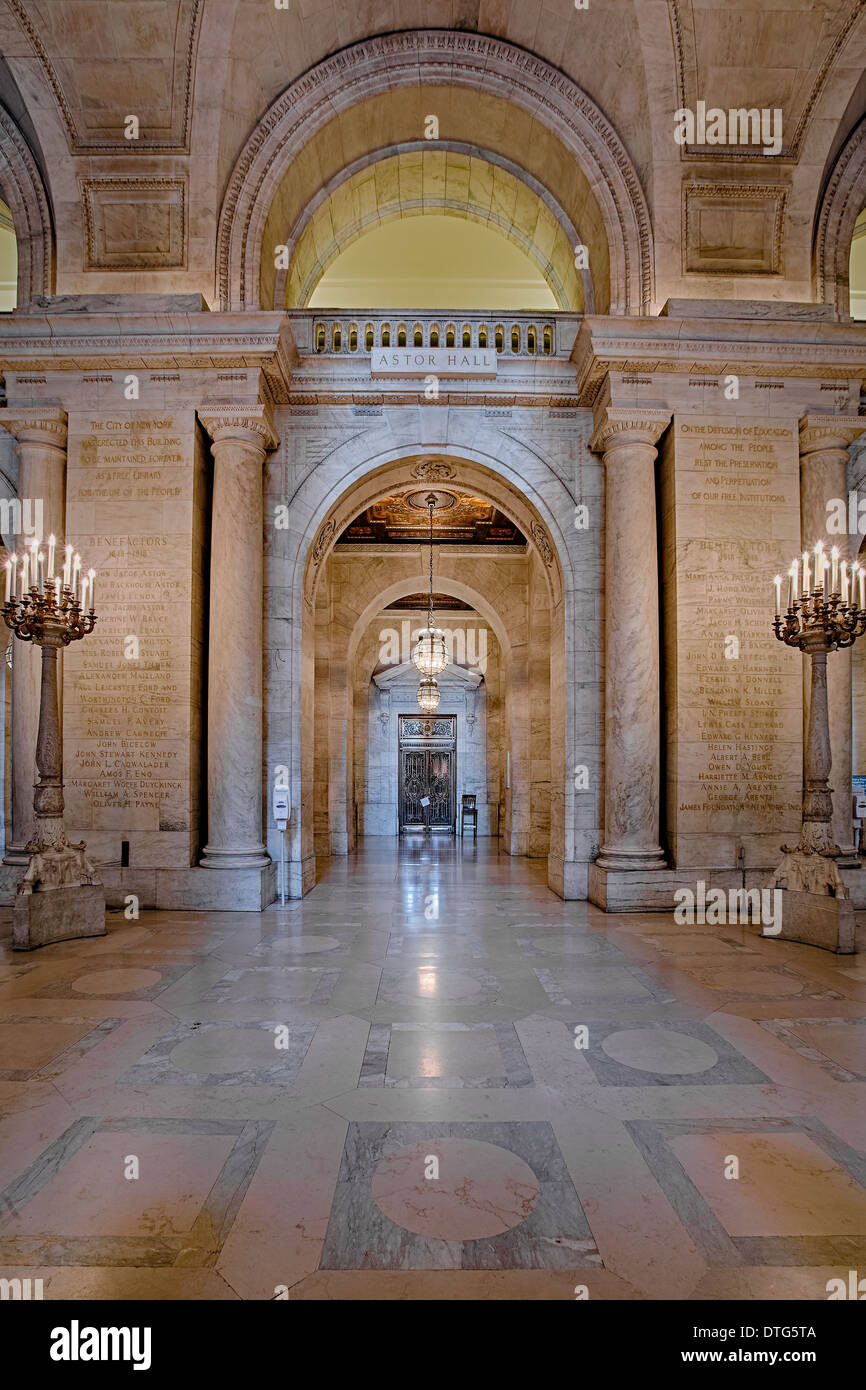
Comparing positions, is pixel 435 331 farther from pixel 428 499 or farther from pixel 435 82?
pixel 428 499

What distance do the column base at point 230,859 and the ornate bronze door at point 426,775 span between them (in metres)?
11.9

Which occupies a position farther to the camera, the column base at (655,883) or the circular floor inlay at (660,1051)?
the column base at (655,883)

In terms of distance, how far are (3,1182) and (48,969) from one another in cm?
313

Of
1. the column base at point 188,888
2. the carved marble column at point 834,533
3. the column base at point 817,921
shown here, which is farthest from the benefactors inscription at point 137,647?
the carved marble column at point 834,533

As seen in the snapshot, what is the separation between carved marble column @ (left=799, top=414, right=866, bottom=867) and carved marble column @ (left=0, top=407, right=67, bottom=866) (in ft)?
27.3

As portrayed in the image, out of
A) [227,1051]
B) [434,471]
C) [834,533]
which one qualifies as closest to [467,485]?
[434,471]

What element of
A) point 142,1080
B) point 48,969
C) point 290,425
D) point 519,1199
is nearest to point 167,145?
point 290,425

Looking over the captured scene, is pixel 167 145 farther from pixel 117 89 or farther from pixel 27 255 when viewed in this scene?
pixel 27 255

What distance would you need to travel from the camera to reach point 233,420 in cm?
818

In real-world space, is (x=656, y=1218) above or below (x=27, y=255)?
below

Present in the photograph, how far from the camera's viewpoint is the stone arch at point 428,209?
9555 millimetres

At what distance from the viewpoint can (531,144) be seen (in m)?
9.16

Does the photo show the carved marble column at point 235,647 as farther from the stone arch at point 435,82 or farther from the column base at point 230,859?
the stone arch at point 435,82

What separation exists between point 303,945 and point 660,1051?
3315 millimetres
